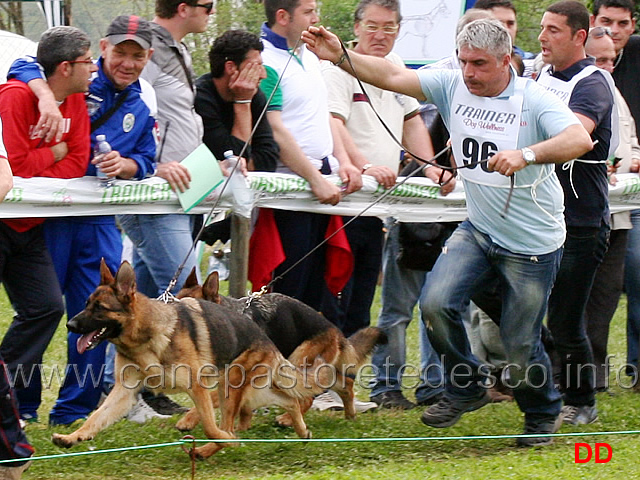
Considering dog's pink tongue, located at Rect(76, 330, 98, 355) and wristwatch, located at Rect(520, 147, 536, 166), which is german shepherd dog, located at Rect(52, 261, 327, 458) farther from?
wristwatch, located at Rect(520, 147, 536, 166)

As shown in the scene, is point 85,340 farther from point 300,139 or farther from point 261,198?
point 300,139

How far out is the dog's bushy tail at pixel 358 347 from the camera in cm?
650

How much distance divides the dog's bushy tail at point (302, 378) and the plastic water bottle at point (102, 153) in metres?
1.40

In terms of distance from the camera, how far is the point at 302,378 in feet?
20.1

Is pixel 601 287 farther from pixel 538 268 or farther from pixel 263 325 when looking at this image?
pixel 263 325

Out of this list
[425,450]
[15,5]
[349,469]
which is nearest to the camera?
[349,469]

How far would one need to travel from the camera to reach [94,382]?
6.19 m

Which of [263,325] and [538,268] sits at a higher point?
[538,268]

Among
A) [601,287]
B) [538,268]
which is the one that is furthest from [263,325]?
[601,287]

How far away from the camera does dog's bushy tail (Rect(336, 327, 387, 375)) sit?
256 inches

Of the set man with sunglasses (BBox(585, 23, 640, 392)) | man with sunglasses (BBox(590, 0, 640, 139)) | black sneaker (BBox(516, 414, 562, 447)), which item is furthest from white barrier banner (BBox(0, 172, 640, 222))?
black sneaker (BBox(516, 414, 562, 447))

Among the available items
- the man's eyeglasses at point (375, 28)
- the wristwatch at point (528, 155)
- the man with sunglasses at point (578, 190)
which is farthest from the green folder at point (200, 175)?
the man with sunglasses at point (578, 190)

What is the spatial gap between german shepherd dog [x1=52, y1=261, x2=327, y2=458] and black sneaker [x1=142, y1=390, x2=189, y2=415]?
0.95 m

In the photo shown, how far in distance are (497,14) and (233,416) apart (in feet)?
12.9
